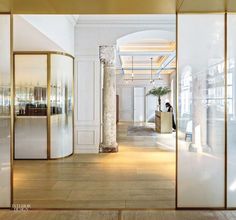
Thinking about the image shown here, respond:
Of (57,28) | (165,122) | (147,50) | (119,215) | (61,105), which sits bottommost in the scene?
(119,215)

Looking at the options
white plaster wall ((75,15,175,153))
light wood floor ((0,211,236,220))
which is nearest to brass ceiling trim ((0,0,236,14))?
light wood floor ((0,211,236,220))

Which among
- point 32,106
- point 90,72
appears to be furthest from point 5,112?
point 90,72

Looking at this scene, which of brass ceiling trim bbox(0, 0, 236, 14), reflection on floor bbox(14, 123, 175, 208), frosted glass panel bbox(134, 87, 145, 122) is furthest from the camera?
frosted glass panel bbox(134, 87, 145, 122)

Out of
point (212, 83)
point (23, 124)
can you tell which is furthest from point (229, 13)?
point (23, 124)

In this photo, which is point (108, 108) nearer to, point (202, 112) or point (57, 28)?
point (57, 28)

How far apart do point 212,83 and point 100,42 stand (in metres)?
4.80

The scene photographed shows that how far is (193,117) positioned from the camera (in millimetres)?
3967

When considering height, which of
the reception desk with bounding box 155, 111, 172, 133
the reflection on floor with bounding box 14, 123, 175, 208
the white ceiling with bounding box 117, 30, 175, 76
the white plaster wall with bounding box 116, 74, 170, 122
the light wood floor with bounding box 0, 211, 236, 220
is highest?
the white ceiling with bounding box 117, 30, 175, 76

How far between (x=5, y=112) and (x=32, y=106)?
131 inches

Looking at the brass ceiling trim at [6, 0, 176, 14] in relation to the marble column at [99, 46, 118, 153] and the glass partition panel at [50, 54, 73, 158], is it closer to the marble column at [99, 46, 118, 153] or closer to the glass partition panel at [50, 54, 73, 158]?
the glass partition panel at [50, 54, 73, 158]

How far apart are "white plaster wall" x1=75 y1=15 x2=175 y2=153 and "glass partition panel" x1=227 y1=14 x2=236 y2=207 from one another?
4.31 meters

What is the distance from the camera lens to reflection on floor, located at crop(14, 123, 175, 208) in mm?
4141

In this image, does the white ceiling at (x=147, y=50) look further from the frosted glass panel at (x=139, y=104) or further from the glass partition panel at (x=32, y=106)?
the glass partition panel at (x=32, y=106)

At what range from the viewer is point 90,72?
26.5 ft
